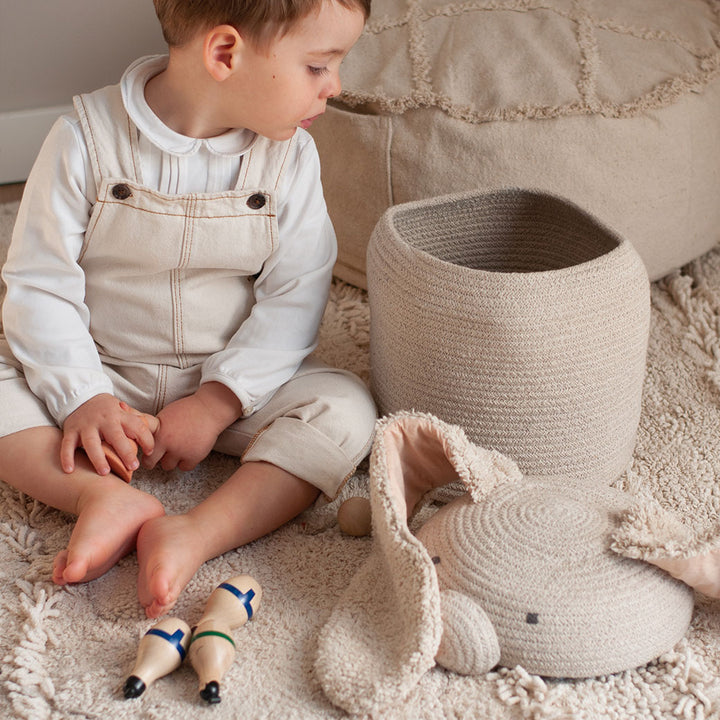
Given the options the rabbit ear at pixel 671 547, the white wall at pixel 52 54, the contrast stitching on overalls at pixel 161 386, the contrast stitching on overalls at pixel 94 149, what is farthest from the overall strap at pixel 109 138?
→ the white wall at pixel 52 54

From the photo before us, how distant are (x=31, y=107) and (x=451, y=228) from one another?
96 cm

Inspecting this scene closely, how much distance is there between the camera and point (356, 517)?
0.95 meters

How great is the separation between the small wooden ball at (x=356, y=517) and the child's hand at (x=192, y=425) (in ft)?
0.52

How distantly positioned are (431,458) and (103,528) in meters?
0.31

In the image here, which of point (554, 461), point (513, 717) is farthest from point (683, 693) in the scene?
point (554, 461)

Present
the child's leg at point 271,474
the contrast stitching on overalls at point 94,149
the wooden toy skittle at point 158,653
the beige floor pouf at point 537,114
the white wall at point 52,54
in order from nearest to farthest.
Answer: the wooden toy skittle at point 158,653 < the child's leg at point 271,474 < the contrast stitching on overalls at point 94,149 < the beige floor pouf at point 537,114 < the white wall at point 52,54

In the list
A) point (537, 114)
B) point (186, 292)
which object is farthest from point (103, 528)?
point (537, 114)

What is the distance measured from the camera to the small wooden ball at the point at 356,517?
95cm

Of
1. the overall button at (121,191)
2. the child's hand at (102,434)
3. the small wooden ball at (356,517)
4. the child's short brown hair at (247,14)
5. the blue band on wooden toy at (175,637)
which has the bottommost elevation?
the small wooden ball at (356,517)

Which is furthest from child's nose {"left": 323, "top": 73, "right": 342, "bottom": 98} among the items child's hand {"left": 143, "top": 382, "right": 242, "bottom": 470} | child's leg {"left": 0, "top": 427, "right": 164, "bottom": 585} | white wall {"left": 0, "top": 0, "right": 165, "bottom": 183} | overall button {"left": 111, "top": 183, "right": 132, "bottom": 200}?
white wall {"left": 0, "top": 0, "right": 165, "bottom": 183}

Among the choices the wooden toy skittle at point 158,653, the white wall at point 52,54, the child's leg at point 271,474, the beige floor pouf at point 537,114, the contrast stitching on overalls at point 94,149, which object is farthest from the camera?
the white wall at point 52,54

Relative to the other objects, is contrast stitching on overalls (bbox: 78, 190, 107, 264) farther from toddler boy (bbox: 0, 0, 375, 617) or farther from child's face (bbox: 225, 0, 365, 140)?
child's face (bbox: 225, 0, 365, 140)

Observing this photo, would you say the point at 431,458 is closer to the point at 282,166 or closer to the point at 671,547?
the point at 671,547

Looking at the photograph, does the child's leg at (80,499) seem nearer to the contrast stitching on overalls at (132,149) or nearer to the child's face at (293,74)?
the contrast stitching on overalls at (132,149)
